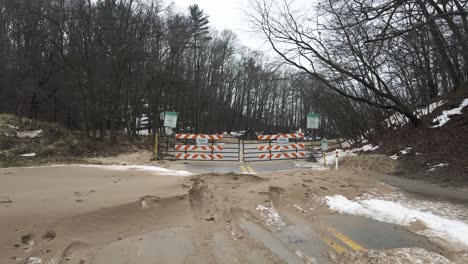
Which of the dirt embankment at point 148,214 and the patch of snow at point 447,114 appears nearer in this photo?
the dirt embankment at point 148,214

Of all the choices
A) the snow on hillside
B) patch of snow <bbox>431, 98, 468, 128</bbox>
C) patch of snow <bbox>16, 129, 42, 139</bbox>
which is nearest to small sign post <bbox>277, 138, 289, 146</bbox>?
the snow on hillside

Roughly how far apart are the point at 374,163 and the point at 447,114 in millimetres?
5368

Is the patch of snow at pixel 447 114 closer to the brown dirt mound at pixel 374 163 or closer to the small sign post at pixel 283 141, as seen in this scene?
the brown dirt mound at pixel 374 163

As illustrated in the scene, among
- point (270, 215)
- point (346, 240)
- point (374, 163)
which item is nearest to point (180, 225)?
point (270, 215)

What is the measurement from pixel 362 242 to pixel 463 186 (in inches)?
243

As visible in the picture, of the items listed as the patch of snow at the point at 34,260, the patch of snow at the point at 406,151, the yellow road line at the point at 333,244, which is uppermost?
the patch of snow at the point at 406,151

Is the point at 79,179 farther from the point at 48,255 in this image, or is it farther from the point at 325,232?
the point at 325,232

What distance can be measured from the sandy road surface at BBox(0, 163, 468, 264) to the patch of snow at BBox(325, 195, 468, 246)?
309 mm

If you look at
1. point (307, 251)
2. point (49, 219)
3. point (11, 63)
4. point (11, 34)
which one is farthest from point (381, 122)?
point (11, 34)

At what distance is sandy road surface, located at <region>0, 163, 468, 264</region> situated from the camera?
4.41m

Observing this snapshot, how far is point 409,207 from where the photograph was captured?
703 cm

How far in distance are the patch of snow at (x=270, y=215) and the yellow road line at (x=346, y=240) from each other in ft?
2.79

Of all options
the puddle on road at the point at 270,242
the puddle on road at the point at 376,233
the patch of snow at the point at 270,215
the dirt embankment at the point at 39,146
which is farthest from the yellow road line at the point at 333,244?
the dirt embankment at the point at 39,146

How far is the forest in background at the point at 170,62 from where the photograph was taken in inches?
523
